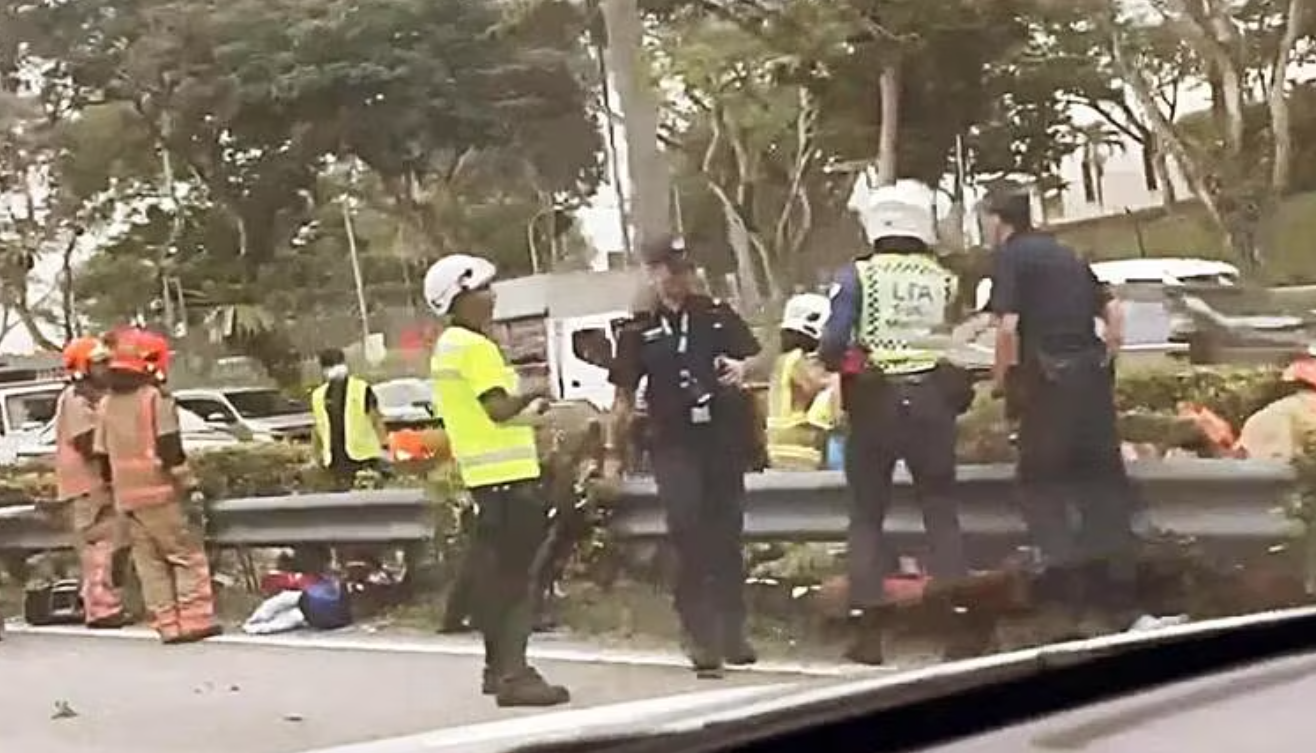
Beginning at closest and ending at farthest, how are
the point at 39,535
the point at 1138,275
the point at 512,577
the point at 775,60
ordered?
the point at 39,535 < the point at 512,577 < the point at 775,60 < the point at 1138,275

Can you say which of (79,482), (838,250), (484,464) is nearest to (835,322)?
(838,250)

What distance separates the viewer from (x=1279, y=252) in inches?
102

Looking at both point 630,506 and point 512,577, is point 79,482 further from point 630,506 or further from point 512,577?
point 630,506

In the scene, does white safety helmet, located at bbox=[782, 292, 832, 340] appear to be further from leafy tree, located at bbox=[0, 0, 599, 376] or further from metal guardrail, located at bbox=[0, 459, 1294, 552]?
leafy tree, located at bbox=[0, 0, 599, 376]

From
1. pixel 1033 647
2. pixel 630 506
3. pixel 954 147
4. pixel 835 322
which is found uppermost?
pixel 954 147

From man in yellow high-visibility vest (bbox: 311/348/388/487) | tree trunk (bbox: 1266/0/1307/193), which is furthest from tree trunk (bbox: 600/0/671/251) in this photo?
tree trunk (bbox: 1266/0/1307/193)

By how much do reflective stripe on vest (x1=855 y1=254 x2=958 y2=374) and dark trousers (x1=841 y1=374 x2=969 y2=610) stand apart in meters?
0.03

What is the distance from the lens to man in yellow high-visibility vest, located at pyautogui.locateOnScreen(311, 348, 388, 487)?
5.76 feet

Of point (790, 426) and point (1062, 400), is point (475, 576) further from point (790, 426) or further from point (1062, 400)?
point (1062, 400)

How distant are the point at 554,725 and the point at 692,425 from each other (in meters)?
0.50

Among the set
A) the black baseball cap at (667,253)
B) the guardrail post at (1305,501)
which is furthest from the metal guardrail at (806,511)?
the black baseball cap at (667,253)

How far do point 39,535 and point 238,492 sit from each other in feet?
0.56

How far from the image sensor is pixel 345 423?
176cm

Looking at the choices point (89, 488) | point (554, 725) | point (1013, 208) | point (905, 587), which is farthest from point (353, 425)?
point (1013, 208)
